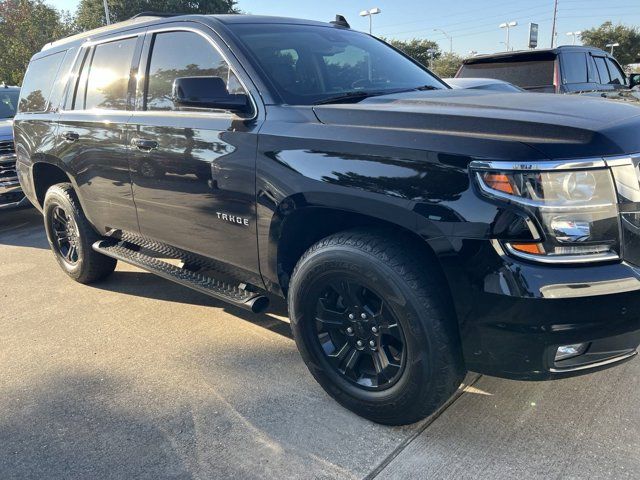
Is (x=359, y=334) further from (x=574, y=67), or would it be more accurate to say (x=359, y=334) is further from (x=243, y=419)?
(x=574, y=67)

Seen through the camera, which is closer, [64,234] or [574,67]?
[64,234]

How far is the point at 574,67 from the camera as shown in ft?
25.2

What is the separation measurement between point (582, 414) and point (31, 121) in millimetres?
4736

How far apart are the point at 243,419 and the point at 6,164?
5852 millimetres

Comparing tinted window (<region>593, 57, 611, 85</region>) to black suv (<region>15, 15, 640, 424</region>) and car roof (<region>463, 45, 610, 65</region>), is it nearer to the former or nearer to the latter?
car roof (<region>463, 45, 610, 65</region>)

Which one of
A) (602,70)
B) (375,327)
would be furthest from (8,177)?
(602,70)

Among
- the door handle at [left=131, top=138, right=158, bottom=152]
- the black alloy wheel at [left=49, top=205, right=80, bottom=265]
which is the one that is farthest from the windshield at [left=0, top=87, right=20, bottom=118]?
the door handle at [left=131, top=138, right=158, bottom=152]

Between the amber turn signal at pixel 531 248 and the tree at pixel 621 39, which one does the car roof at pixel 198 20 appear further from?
the tree at pixel 621 39

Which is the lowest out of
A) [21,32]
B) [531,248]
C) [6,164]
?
[6,164]

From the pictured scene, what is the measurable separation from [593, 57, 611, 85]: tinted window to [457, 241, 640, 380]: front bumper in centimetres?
766

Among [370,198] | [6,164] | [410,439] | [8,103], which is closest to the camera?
[370,198]

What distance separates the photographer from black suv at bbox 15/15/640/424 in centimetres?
193

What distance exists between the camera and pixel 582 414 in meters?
2.51

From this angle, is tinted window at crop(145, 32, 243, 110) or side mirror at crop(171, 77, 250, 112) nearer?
side mirror at crop(171, 77, 250, 112)
